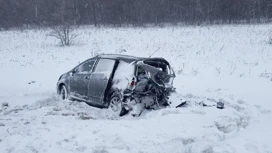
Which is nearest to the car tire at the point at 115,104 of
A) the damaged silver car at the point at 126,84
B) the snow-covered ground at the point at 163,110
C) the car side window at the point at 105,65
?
the damaged silver car at the point at 126,84

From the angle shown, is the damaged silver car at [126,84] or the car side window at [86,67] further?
the car side window at [86,67]

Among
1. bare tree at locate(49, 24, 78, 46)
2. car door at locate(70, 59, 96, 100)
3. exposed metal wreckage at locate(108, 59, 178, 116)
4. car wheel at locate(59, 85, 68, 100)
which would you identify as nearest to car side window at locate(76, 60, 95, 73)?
car door at locate(70, 59, 96, 100)

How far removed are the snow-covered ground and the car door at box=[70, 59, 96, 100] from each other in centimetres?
39

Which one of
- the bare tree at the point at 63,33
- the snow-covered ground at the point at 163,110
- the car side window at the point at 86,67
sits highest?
the bare tree at the point at 63,33

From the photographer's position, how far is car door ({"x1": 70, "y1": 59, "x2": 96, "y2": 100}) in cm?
902

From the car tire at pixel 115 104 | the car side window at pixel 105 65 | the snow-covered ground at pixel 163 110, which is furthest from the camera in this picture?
the car side window at pixel 105 65

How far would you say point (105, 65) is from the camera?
863 centimetres

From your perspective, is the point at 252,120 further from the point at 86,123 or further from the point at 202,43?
the point at 202,43

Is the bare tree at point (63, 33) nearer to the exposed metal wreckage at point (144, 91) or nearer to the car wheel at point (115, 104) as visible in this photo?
the car wheel at point (115, 104)

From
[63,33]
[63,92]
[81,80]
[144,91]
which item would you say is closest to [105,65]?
[81,80]

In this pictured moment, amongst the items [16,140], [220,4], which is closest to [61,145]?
[16,140]

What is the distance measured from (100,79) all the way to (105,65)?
0.49 metres

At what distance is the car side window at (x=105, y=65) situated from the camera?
8430 millimetres

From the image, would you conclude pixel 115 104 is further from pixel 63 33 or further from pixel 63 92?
pixel 63 33
